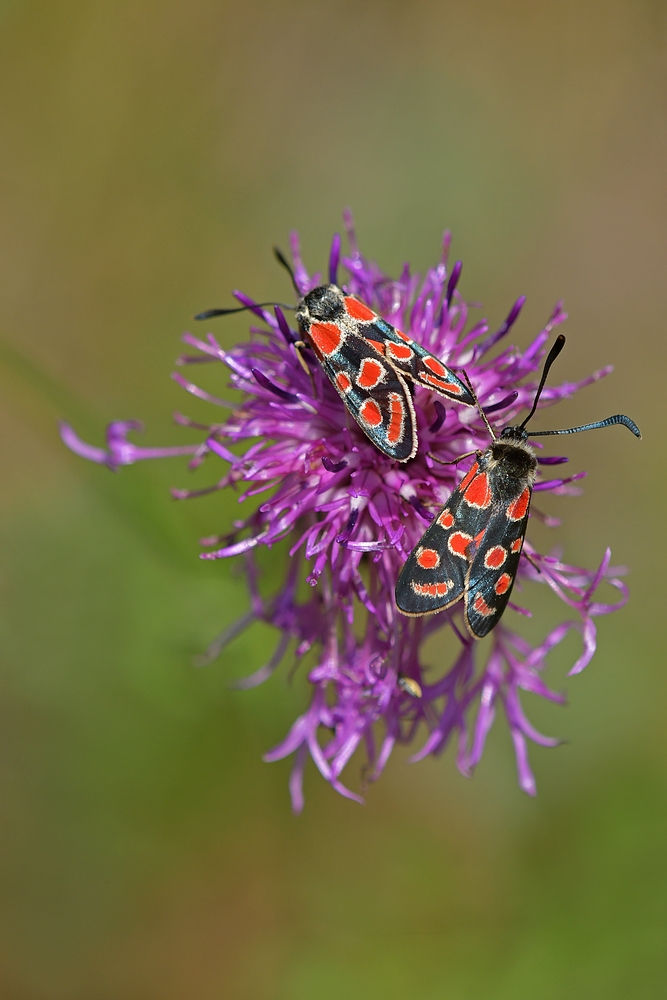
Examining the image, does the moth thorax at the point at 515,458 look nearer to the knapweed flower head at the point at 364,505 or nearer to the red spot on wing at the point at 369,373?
the knapweed flower head at the point at 364,505

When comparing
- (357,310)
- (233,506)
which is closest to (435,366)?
(357,310)

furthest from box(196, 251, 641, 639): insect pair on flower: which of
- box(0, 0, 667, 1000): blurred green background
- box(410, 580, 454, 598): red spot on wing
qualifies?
box(0, 0, 667, 1000): blurred green background

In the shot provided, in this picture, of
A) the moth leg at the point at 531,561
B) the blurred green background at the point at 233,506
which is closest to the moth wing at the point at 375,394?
the moth leg at the point at 531,561

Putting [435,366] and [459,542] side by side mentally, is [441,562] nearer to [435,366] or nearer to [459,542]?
[459,542]

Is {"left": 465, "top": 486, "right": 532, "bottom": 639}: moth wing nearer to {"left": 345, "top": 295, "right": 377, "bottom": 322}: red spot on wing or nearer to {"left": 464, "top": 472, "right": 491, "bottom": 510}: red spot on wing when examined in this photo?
{"left": 464, "top": 472, "right": 491, "bottom": 510}: red spot on wing

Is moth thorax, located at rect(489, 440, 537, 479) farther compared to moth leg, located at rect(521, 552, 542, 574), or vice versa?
moth leg, located at rect(521, 552, 542, 574)

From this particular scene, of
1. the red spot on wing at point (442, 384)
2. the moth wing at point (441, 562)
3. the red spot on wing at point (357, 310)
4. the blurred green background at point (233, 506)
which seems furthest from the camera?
the blurred green background at point (233, 506)

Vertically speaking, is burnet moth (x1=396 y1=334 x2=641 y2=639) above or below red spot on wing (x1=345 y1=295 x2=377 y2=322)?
below
